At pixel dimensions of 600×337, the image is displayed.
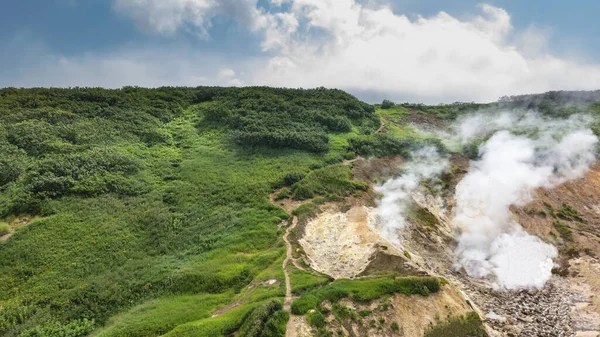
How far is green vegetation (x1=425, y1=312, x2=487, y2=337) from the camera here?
19.5 metres

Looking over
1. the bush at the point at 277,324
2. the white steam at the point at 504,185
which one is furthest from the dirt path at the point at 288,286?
the white steam at the point at 504,185

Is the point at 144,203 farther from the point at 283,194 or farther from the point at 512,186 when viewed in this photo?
the point at 512,186

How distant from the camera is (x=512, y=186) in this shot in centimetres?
3869

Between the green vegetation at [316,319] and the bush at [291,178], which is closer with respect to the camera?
the green vegetation at [316,319]

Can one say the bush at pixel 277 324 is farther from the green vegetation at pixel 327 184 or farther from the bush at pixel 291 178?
the bush at pixel 291 178

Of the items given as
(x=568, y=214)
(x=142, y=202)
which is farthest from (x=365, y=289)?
(x=568, y=214)

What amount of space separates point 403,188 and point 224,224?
19.4 metres

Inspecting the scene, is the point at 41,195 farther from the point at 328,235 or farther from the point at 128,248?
the point at 328,235

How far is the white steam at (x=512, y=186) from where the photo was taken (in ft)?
93.2

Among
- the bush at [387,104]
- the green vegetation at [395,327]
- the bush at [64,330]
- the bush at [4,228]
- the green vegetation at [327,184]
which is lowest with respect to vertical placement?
the bush at [64,330]

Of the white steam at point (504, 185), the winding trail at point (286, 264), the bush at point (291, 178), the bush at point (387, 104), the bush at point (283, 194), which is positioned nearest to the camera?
the winding trail at point (286, 264)

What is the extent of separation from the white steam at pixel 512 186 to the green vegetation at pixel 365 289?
872cm

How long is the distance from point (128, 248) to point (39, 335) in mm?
8798

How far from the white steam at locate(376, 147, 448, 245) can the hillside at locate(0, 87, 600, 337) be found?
0.46 m
